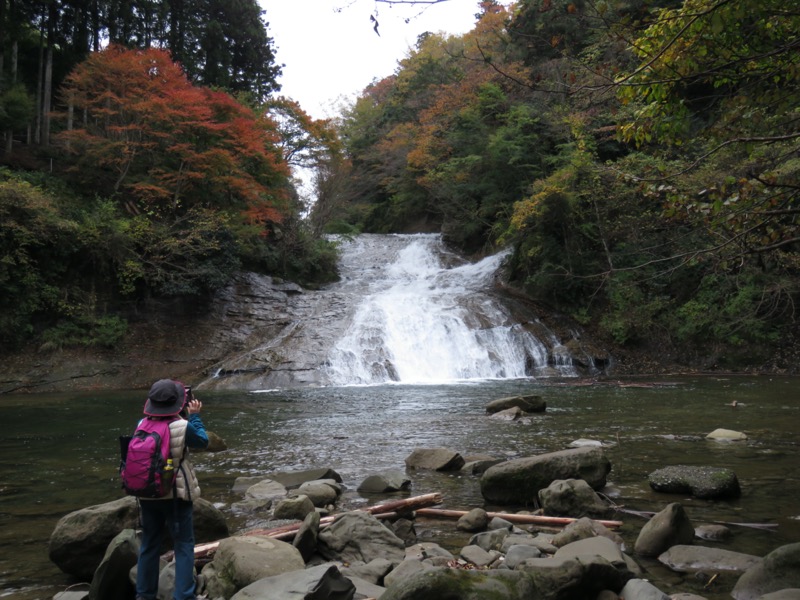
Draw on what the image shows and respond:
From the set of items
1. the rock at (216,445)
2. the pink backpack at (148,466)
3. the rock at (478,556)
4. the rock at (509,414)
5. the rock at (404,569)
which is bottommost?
the rock at (216,445)

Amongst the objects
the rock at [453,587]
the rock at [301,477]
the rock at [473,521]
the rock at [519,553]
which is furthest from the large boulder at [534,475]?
the rock at [453,587]

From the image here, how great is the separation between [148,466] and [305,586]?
116 centimetres

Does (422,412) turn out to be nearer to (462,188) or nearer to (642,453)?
(642,453)

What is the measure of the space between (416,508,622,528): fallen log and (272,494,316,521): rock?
102 centimetres

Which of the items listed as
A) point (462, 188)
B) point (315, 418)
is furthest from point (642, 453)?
point (462, 188)

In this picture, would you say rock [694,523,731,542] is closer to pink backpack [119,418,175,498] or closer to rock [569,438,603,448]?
rock [569,438,603,448]

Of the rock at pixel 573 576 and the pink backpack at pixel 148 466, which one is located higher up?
the pink backpack at pixel 148 466

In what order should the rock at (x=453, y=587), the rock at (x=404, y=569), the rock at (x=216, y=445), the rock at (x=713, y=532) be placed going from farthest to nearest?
the rock at (x=216, y=445), the rock at (x=713, y=532), the rock at (x=404, y=569), the rock at (x=453, y=587)

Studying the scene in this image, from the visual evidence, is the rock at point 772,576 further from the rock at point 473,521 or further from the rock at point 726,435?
the rock at point 726,435

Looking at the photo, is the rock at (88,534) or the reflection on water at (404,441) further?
the reflection on water at (404,441)

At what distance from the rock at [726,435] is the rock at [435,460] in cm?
395

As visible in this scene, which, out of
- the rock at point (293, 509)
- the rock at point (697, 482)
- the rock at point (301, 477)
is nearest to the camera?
the rock at point (293, 509)

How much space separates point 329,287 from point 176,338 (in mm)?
8484

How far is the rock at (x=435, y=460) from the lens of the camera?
6773 mm
